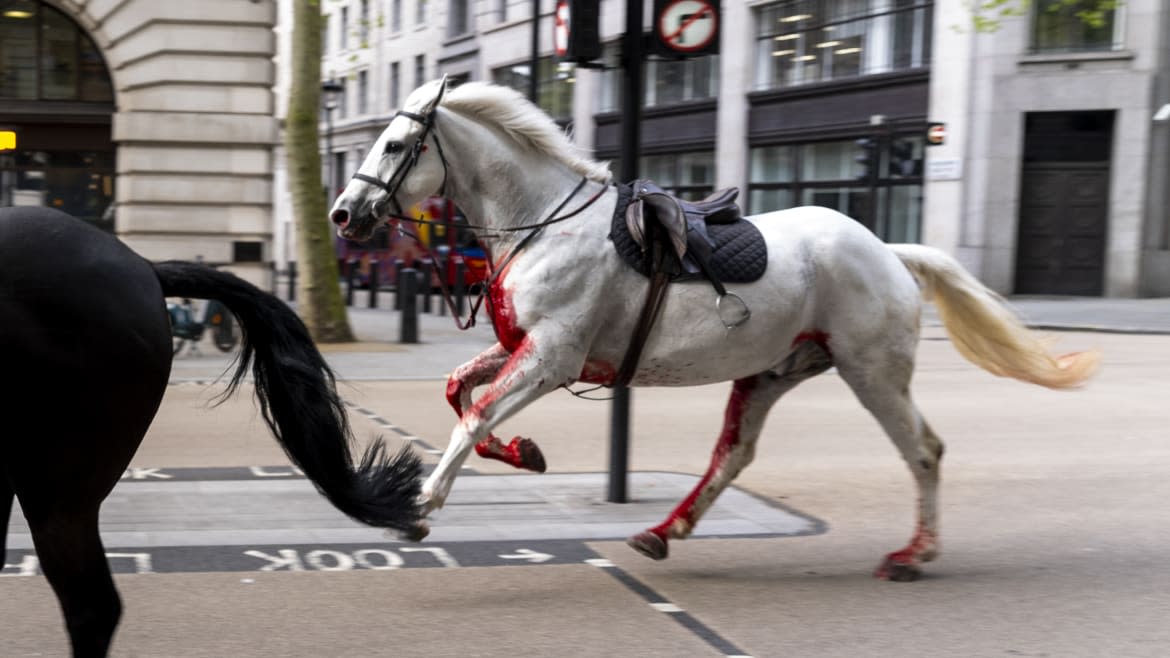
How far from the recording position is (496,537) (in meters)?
6.07

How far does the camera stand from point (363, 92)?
57188mm

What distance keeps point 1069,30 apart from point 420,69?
30.1 meters

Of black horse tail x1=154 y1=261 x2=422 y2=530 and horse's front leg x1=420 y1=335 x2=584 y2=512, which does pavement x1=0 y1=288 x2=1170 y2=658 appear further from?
horse's front leg x1=420 y1=335 x2=584 y2=512

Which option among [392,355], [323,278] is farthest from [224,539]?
[323,278]

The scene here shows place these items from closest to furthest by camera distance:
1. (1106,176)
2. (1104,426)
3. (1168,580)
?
(1168,580), (1104,426), (1106,176)

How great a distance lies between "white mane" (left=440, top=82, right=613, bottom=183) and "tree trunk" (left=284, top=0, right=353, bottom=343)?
11046mm

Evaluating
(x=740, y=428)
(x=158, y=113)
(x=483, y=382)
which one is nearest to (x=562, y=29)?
(x=483, y=382)

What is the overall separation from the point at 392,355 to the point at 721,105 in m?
18.7

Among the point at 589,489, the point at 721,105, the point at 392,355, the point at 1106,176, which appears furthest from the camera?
the point at 721,105

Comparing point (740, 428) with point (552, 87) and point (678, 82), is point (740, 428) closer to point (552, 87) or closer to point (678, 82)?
point (678, 82)

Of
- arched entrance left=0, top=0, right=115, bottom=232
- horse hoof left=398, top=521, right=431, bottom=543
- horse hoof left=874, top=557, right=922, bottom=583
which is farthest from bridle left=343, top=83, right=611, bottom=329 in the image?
arched entrance left=0, top=0, right=115, bottom=232

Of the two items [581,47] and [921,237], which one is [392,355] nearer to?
[581,47]

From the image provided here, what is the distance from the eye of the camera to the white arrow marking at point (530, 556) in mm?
5645

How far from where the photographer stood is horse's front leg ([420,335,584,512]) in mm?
4949
